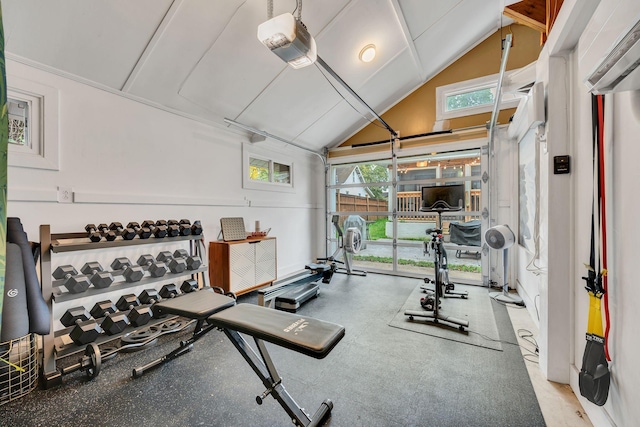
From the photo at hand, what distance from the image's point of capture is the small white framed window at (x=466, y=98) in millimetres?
4625

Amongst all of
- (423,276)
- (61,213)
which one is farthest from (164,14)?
(423,276)

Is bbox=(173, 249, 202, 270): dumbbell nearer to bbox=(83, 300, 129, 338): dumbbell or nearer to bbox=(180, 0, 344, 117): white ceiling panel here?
bbox=(83, 300, 129, 338): dumbbell

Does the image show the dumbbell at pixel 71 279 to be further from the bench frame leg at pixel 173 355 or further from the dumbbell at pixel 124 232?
the bench frame leg at pixel 173 355

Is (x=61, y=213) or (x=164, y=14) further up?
(x=164, y=14)

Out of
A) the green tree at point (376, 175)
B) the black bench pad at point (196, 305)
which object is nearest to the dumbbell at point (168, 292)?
the black bench pad at point (196, 305)

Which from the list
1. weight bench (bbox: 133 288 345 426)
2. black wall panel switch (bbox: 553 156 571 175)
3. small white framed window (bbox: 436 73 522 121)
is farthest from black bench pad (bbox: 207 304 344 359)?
small white framed window (bbox: 436 73 522 121)

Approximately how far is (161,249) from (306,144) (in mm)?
3275

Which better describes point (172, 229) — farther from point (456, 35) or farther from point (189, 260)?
point (456, 35)

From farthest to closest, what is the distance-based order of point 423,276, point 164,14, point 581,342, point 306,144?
point 306,144 < point 423,276 < point 164,14 < point 581,342

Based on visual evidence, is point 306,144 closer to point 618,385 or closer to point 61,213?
point 61,213

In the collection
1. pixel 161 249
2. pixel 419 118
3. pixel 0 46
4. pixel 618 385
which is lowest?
pixel 618 385

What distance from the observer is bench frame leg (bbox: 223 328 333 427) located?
5.01ft

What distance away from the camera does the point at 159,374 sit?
213cm

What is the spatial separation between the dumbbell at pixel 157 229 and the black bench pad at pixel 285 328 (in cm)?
161
